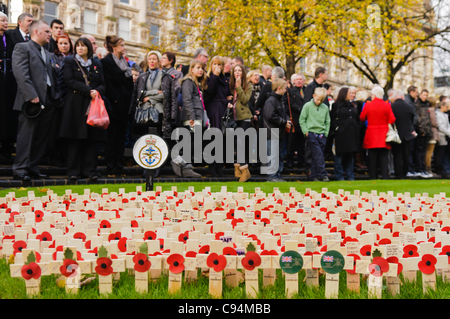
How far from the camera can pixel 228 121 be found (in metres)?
9.84

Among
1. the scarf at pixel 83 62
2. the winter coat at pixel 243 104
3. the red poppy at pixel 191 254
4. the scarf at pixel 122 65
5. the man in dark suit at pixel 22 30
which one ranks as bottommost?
the red poppy at pixel 191 254

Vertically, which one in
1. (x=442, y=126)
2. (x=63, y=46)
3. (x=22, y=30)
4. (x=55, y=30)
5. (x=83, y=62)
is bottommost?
(x=442, y=126)

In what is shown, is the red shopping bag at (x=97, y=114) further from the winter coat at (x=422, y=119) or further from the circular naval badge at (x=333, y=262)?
the winter coat at (x=422, y=119)

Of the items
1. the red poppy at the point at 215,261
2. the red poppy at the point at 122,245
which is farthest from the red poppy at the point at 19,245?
the red poppy at the point at 215,261

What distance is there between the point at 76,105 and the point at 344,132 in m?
6.24

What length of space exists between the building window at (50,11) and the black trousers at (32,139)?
105 feet

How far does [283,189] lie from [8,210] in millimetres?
4163

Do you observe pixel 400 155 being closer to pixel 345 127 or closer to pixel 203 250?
pixel 345 127

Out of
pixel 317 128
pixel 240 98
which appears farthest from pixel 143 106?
pixel 317 128

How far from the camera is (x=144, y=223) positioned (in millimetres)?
3402

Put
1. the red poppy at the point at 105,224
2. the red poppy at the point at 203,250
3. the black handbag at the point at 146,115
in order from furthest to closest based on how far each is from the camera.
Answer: the black handbag at the point at 146,115, the red poppy at the point at 105,224, the red poppy at the point at 203,250

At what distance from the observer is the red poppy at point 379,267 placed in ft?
7.79

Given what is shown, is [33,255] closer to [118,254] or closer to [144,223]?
[118,254]

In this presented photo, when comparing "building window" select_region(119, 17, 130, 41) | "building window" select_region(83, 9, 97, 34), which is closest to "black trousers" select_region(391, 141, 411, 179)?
"building window" select_region(83, 9, 97, 34)
